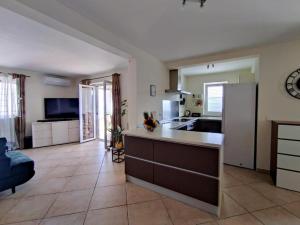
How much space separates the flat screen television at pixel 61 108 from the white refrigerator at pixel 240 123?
16.6ft

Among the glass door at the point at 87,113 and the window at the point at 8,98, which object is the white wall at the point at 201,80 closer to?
the glass door at the point at 87,113

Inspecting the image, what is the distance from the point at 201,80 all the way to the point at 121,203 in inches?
191

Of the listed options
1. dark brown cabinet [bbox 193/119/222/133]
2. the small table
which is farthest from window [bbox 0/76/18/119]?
dark brown cabinet [bbox 193/119/222/133]

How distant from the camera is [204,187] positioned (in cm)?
191

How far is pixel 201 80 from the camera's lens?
18.6ft

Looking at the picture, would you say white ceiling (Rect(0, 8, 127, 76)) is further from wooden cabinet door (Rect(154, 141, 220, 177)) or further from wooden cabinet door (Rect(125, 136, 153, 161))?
wooden cabinet door (Rect(154, 141, 220, 177))

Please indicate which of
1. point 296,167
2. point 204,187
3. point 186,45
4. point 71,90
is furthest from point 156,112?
point 71,90

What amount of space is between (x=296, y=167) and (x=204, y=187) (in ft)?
5.34

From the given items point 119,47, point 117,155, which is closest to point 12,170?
point 117,155

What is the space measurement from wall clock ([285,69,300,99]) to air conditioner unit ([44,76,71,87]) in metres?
6.32

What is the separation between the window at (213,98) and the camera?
17.6 feet

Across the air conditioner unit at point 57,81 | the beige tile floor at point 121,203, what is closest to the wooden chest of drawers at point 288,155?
the beige tile floor at point 121,203

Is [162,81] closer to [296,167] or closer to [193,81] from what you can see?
[193,81]

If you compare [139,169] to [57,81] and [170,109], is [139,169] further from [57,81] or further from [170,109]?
[57,81]
